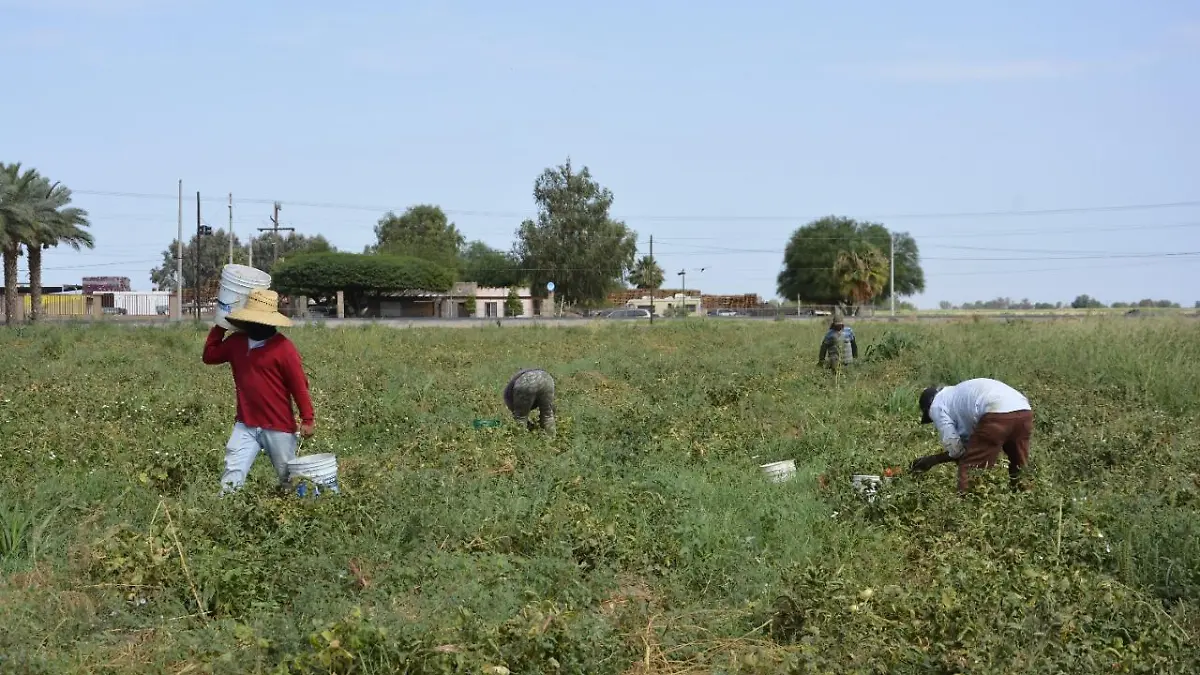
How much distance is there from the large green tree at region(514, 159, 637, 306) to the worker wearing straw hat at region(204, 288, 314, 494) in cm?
6418

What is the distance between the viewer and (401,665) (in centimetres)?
436

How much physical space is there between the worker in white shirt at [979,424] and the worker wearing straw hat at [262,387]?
4.43 metres

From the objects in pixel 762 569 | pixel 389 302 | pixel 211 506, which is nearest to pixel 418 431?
pixel 211 506

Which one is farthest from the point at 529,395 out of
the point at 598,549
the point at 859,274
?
the point at 859,274

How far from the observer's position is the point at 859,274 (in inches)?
2744

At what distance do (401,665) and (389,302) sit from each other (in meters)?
65.8

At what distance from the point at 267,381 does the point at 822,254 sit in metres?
82.5

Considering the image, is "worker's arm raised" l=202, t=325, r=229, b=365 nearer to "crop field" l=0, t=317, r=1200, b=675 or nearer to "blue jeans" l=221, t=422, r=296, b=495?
"blue jeans" l=221, t=422, r=296, b=495

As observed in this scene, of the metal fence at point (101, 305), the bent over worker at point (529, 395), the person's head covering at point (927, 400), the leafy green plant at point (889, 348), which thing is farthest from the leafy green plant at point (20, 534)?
the metal fence at point (101, 305)

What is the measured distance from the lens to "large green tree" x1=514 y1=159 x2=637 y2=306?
2817 inches

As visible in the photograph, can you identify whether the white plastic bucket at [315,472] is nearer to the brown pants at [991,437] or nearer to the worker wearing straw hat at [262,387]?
the worker wearing straw hat at [262,387]

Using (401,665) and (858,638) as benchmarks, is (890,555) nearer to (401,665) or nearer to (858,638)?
(858,638)

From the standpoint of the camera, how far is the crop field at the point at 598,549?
4621 mm

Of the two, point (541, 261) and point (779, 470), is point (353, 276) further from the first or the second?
point (779, 470)
